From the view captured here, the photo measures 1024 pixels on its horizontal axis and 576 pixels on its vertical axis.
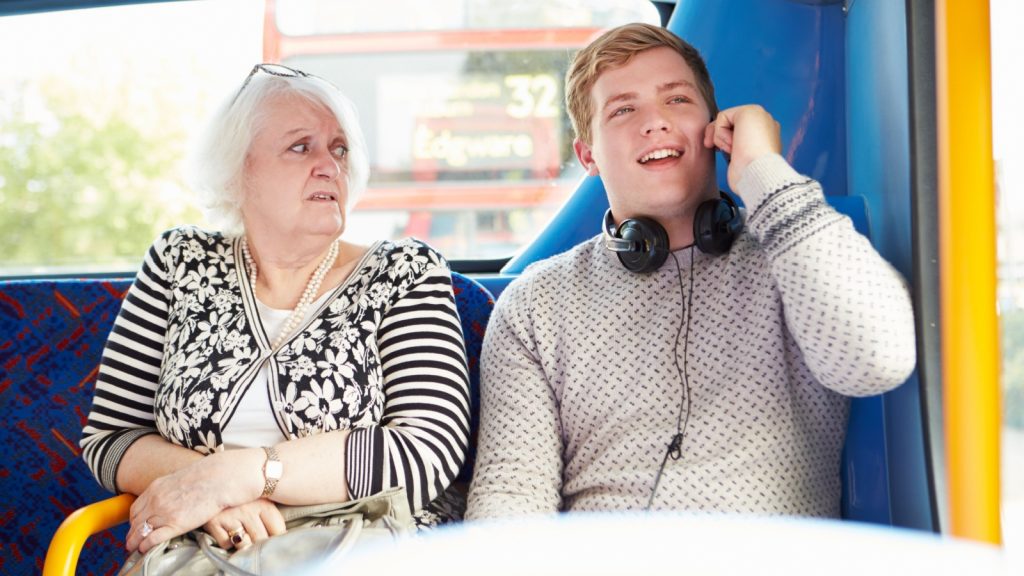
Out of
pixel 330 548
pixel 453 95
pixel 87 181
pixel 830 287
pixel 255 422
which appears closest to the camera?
pixel 830 287

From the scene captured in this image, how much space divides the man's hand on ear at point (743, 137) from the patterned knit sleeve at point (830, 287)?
0.04 m

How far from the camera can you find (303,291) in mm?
1838

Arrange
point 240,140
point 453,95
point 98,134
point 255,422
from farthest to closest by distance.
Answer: point 98,134, point 453,95, point 240,140, point 255,422

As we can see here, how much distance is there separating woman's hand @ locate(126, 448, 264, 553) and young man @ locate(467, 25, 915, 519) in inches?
14.7

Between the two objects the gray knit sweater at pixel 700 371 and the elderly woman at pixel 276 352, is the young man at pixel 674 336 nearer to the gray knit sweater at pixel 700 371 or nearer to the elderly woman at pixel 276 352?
the gray knit sweater at pixel 700 371

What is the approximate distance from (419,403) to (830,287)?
2.36 ft

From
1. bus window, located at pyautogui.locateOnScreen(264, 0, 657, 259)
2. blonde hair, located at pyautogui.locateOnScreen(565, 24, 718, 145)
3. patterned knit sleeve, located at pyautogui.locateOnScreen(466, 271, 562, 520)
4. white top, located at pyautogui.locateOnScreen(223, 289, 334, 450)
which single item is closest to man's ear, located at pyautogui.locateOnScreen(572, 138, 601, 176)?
blonde hair, located at pyautogui.locateOnScreen(565, 24, 718, 145)

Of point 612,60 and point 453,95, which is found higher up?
point 453,95

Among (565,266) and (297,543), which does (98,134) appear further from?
(297,543)

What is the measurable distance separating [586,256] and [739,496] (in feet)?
1.82

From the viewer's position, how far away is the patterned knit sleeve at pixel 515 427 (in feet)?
5.20

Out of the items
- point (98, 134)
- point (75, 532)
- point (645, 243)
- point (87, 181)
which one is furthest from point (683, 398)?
point (87, 181)

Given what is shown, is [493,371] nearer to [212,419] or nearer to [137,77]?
[212,419]

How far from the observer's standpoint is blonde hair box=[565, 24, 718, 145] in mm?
1728
